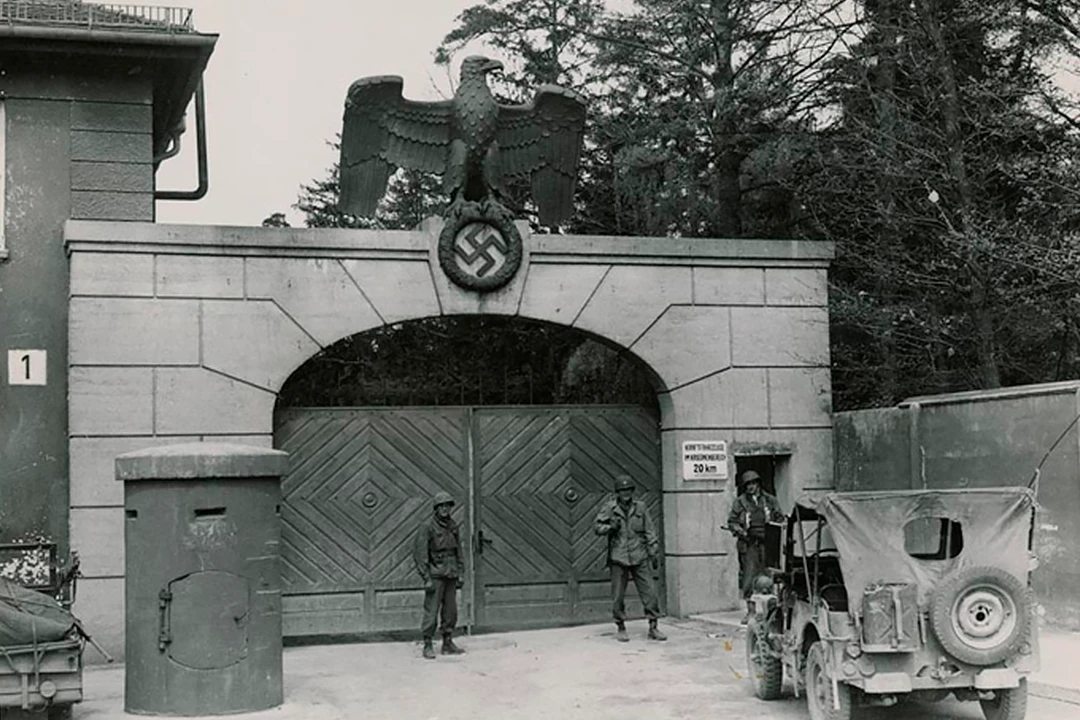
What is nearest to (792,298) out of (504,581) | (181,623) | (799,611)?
(504,581)

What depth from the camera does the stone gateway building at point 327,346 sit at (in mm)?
13734

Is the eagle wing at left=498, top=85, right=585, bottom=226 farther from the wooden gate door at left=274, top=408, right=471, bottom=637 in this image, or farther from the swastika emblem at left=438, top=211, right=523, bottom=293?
the wooden gate door at left=274, top=408, right=471, bottom=637

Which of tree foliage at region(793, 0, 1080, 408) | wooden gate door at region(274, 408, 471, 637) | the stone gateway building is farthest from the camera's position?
tree foliage at region(793, 0, 1080, 408)

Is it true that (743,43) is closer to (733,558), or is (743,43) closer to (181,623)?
(733,558)

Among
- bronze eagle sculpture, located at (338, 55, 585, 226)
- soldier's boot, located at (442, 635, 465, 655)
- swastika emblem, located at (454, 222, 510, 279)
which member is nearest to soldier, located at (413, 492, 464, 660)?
soldier's boot, located at (442, 635, 465, 655)

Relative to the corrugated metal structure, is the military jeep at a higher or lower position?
lower

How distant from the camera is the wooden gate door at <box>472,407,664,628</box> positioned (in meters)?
15.3

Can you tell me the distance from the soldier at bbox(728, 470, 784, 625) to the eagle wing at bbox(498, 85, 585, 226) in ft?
13.0

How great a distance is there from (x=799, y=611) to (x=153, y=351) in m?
7.50

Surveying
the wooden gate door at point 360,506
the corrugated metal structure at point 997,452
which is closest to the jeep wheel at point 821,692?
the corrugated metal structure at point 997,452

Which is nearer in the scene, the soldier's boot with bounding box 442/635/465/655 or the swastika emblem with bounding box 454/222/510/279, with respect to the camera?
the soldier's boot with bounding box 442/635/465/655

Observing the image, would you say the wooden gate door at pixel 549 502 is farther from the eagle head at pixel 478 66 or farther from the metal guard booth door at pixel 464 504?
the eagle head at pixel 478 66

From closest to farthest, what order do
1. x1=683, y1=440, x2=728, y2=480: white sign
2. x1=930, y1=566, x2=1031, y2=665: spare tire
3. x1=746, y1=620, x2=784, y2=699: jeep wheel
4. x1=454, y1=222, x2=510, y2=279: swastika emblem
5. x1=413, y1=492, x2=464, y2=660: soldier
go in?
1. x1=930, y1=566, x2=1031, y2=665: spare tire
2. x1=746, y1=620, x2=784, y2=699: jeep wheel
3. x1=413, y1=492, x2=464, y2=660: soldier
4. x1=454, y1=222, x2=510, y2=279: swastika emblem
5. x1=683, y1=440, x2=728, y2=480: white sign

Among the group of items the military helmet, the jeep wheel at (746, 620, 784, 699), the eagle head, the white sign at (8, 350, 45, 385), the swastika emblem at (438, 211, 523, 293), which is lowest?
the jeep wheel at (746, 620, 784, 699)
